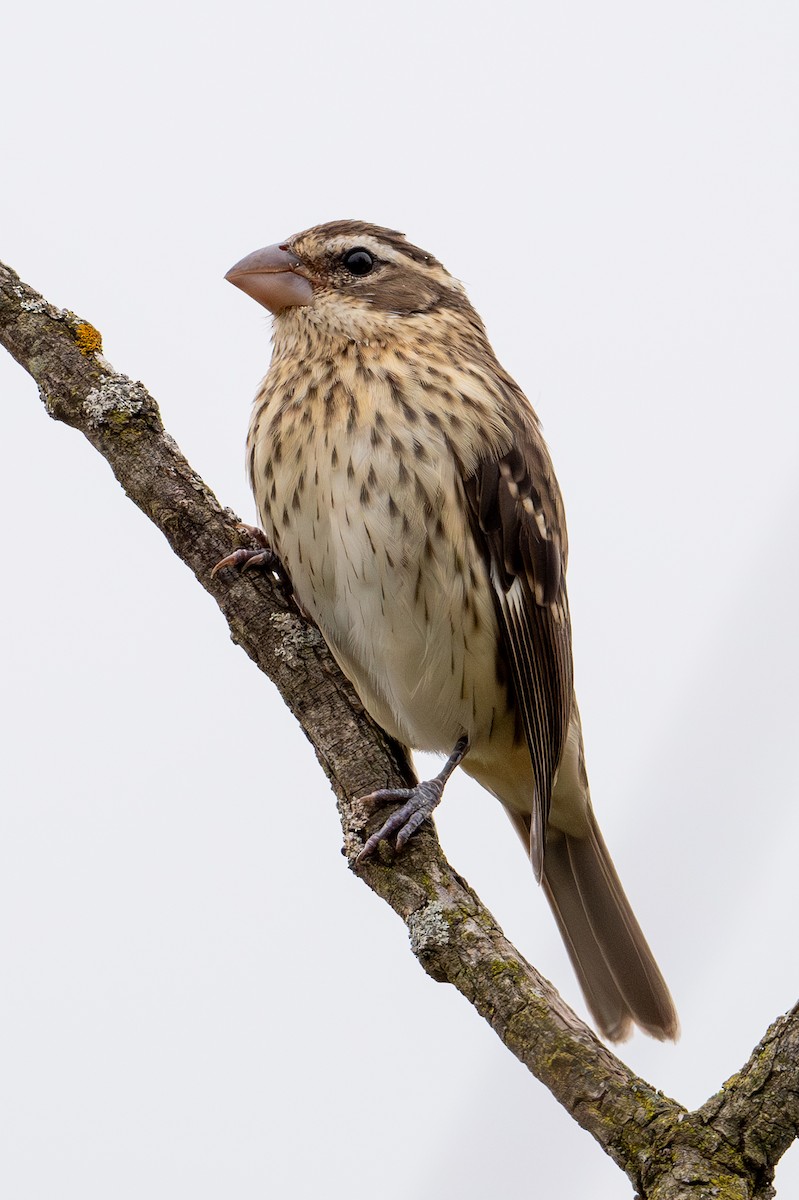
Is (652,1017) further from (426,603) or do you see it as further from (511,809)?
(426,603)

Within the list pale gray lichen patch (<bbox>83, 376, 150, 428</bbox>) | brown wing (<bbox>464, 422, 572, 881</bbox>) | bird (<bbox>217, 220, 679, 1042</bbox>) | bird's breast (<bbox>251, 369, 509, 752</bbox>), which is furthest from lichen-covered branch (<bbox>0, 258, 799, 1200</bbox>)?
brown wing (<bbox>464, 422, 572, 881</bbox>)

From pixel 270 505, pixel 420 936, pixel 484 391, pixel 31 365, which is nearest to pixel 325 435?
pixel 270 505

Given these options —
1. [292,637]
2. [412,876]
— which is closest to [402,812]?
[412,876]

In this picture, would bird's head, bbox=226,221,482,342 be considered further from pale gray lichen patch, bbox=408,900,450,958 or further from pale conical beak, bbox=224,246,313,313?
pale gray lichen patch, bbox=408,900,450,958

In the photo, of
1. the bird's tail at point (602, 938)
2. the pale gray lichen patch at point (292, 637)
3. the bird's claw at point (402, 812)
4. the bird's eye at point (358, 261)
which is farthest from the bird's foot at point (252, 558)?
the bird's tail at point (602, 938)

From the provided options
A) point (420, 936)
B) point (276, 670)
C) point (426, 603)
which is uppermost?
point (426, 603)

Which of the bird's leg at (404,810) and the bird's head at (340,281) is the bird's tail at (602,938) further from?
the bird's head at (340,281)

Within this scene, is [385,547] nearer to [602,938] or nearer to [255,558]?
[255,558]
